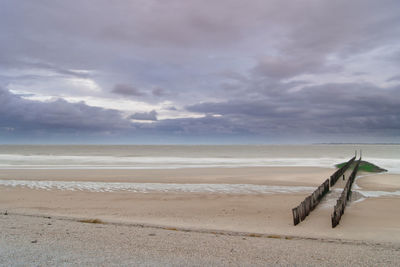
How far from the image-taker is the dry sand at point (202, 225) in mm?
7012

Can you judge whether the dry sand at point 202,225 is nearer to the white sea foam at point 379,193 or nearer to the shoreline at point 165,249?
the shoreline at point 165,249

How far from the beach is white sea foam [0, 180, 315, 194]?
0.06 metres

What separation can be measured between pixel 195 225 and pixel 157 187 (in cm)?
990

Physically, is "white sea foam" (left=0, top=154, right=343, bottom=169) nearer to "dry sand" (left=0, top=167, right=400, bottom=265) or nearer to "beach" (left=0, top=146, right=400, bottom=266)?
"beach" (left=0, top=146, right=400, bottom=266)

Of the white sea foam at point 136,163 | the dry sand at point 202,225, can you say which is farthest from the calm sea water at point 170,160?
the dry sand at point 202,225

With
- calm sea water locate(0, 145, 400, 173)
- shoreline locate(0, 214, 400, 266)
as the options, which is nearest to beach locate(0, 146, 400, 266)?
shoreline locate(0, 214, 400, 266)

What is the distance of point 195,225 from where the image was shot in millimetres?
10562

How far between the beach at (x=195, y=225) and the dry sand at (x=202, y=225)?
3 cm

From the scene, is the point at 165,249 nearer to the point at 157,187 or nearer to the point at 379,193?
the point at 157,187

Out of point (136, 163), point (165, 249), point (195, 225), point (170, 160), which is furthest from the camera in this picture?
point (170, 160)

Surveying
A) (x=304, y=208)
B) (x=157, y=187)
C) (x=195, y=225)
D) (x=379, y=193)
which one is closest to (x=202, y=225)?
(x=195, y=225)

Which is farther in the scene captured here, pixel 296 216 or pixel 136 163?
pixel 136 163

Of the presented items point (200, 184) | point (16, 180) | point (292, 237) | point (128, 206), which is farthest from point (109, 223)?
point (16, 180)

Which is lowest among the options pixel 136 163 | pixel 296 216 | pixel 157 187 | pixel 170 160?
pixel 296 216
